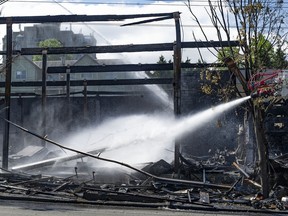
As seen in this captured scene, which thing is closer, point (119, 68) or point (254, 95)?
point (254, 95)

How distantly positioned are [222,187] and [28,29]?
115 m

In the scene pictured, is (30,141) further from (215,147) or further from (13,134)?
(215,147)

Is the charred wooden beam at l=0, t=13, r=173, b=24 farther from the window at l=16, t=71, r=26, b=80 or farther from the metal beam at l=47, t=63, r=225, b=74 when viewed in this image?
the window at l=16, t=71, r=26, b=80

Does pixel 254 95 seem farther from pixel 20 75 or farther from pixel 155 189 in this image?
pixel 20 75

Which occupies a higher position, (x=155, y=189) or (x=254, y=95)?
(x=254, y=95)

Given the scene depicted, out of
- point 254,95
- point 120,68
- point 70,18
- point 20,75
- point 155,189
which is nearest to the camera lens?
point 254,95

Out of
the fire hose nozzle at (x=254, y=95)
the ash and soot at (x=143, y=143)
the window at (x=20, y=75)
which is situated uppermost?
the window at (x=20, y=75)

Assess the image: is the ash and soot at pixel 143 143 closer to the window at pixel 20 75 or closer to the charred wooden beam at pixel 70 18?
the charred wooden beam at pixel 70 18

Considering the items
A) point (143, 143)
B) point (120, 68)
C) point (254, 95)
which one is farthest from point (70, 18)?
point (254, 95)

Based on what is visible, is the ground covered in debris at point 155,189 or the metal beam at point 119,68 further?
the metal beam at point 119,68

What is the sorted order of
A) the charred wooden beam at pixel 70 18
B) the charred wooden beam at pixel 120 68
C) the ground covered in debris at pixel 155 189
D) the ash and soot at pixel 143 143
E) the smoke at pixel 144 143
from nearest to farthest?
the ground covered in debris at pixel 155 189 → the charred wooden beam at pixel 70 18 → the ash and soot at pixel 143 143 → the smoke at pixel 144 143 → the charred wooden beam at pixel 120 68

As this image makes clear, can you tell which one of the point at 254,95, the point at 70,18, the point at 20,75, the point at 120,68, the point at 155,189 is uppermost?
the point at 70,18

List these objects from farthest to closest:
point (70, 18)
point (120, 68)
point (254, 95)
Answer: point (120, 68), point (70, 18), point (254, 95)

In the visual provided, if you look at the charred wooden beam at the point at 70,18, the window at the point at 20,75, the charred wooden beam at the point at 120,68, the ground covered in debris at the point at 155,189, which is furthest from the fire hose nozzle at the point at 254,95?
the window at the point at 20,75
